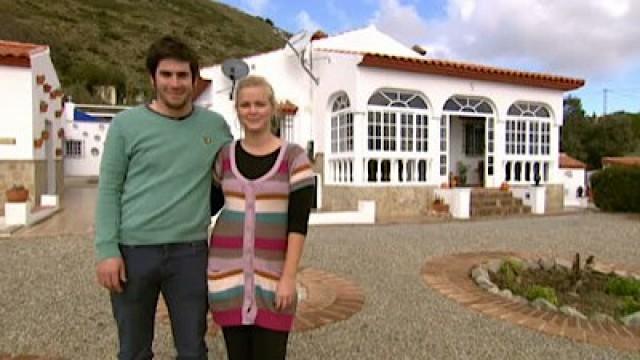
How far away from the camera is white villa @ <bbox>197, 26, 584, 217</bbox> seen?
11.4m

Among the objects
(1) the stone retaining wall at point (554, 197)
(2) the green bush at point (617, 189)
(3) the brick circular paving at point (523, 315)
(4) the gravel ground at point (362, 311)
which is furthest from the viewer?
(1) the stone retaining wall at point (554, 197)

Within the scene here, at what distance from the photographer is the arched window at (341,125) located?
11.6m

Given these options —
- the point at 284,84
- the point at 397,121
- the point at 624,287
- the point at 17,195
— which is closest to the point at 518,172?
the point at 397,121

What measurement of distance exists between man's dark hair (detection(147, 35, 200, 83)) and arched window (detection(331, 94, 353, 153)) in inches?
370

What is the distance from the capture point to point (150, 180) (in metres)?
2.08

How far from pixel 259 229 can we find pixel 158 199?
0.47 metres

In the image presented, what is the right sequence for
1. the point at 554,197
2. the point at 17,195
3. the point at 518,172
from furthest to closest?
the point at 554,197
the point at 518,172
the point at 17,195

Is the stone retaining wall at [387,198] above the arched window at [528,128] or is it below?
below

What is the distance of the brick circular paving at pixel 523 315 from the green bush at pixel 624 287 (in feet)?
4.02

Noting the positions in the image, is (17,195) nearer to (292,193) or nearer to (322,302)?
(322,302)

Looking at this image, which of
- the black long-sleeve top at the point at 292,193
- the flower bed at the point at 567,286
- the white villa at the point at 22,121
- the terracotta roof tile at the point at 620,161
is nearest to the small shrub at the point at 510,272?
the flower bed at the point at 567,286

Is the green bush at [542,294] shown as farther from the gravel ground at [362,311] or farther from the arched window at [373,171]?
the arched window at [373,171]

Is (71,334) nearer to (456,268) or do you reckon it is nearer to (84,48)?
(456,268)

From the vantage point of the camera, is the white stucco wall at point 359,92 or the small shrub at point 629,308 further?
the white stucco wall at point 359,92
